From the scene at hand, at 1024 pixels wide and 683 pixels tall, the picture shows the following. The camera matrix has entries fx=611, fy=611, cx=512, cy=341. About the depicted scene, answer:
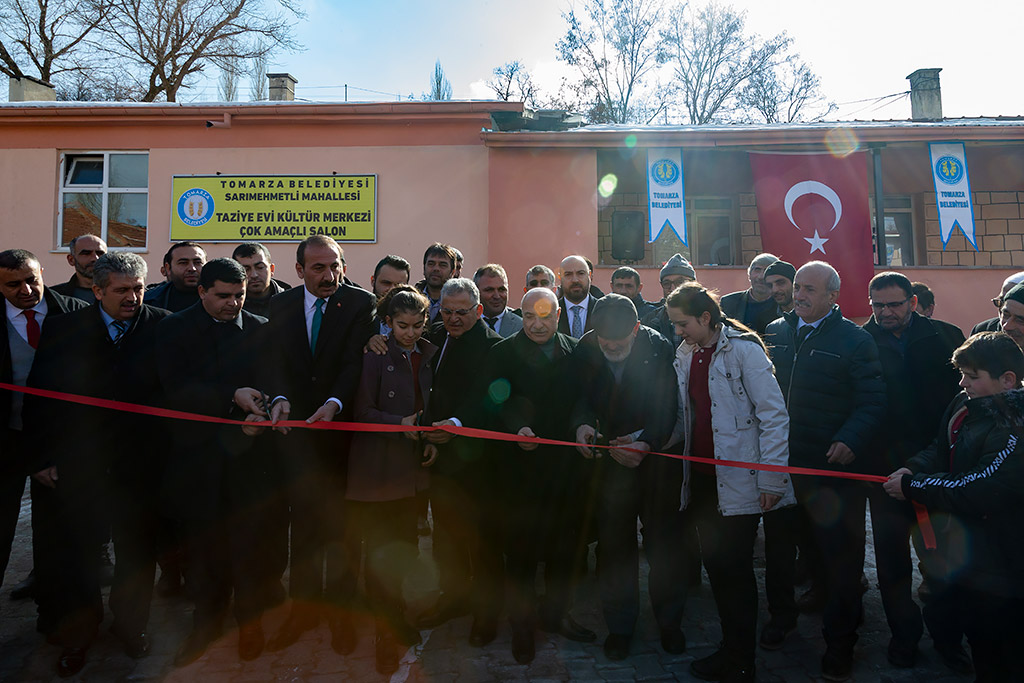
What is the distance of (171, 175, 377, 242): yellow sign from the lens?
9.88m

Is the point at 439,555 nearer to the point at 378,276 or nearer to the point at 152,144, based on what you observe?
the point at 378,276

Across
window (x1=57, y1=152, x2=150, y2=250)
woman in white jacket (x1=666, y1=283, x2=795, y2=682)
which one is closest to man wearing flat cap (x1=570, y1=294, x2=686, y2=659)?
woman in white jacket (x1=666, y1=283, x2=795, y2=682)

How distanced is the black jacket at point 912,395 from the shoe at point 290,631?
3.28 metres

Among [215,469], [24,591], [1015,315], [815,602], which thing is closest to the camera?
[1015,315]

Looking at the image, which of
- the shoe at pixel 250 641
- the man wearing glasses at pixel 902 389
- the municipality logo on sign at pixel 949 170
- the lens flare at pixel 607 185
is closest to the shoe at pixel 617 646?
the man wearing glasses at pixel 902 389

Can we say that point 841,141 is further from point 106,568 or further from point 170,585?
point 106,568

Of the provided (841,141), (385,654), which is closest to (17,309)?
(385,654)

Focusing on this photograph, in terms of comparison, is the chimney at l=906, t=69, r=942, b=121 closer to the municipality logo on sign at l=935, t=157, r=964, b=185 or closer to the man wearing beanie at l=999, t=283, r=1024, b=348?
the municipality logo on sign at l=935, t=157, r=964, b=185

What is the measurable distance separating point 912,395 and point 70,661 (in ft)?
15.5

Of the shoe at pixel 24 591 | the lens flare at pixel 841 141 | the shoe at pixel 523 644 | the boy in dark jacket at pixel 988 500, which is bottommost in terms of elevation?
the shoe at pixel 523 644

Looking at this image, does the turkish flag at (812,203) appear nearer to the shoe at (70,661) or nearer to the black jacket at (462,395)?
the black jacket at (462,395)

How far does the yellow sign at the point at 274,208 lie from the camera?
32.4 ft

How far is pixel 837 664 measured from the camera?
3014 mm

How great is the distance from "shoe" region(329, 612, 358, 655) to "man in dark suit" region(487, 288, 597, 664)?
89 centimetres
